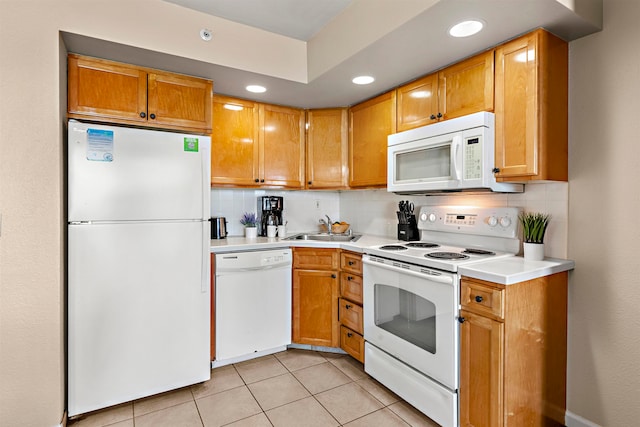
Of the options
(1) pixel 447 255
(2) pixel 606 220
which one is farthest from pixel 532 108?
(1) pixel 447 255

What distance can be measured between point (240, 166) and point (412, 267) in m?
1.69

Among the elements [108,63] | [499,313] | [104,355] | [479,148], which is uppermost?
[108,63]

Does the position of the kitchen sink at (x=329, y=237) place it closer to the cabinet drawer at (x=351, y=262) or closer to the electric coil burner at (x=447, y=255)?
the cabinet drawer at (x=351, y=262)

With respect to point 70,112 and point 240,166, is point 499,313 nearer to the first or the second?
point 240,166

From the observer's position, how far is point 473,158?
6.49 ft

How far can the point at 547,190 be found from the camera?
1.97 metres

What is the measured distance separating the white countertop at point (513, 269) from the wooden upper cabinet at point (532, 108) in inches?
17.9

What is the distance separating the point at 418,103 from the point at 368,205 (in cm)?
119

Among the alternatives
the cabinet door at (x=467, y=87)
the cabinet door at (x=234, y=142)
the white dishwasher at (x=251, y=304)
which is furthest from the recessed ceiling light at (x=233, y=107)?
the cabinet door at (x=467, y=87)

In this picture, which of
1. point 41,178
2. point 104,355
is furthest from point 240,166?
point 104,355

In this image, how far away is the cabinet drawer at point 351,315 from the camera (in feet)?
8.38

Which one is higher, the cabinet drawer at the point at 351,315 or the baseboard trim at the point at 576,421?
the cabinet drawer at the point at 351,315

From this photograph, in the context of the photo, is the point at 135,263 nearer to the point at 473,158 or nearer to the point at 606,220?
the point at 473,158

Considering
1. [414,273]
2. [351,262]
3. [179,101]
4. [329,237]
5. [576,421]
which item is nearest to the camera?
[576,421]
